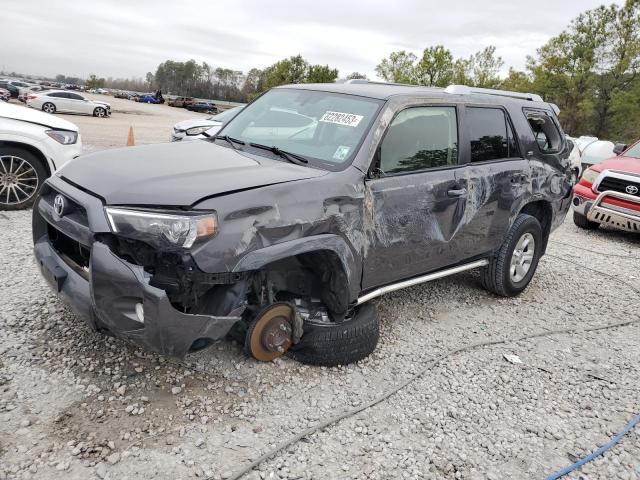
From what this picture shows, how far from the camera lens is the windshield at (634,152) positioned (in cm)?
863

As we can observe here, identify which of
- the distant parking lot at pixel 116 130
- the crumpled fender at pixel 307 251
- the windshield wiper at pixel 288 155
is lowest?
the distant parking lot at pixel 116 130

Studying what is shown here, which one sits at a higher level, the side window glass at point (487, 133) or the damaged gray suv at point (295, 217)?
the side window glass at point (487, 133)

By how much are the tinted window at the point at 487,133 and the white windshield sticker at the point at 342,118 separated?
112 cm

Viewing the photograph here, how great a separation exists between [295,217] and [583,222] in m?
7.50

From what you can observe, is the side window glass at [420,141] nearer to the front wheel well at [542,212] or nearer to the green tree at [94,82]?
the front wheel well at [542,212]

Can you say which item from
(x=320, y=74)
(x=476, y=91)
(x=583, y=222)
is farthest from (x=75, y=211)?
(x=320, y=74)

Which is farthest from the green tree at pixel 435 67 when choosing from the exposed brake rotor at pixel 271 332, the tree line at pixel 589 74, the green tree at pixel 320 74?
the exposed brake rotor at pixel 271 332

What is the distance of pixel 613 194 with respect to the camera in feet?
26.1

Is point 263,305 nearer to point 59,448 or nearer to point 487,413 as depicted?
point 59,448

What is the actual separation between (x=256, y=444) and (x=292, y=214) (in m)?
1.23

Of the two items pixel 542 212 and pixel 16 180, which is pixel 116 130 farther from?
pixel 542 212

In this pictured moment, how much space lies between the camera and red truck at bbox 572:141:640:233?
306 inches

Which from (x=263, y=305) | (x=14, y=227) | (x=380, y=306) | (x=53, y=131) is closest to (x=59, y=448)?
(x=263, y=305)

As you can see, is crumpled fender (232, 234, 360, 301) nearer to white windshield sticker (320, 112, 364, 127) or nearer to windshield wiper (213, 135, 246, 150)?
white windshield sticker (320, 112, 364, 127)
